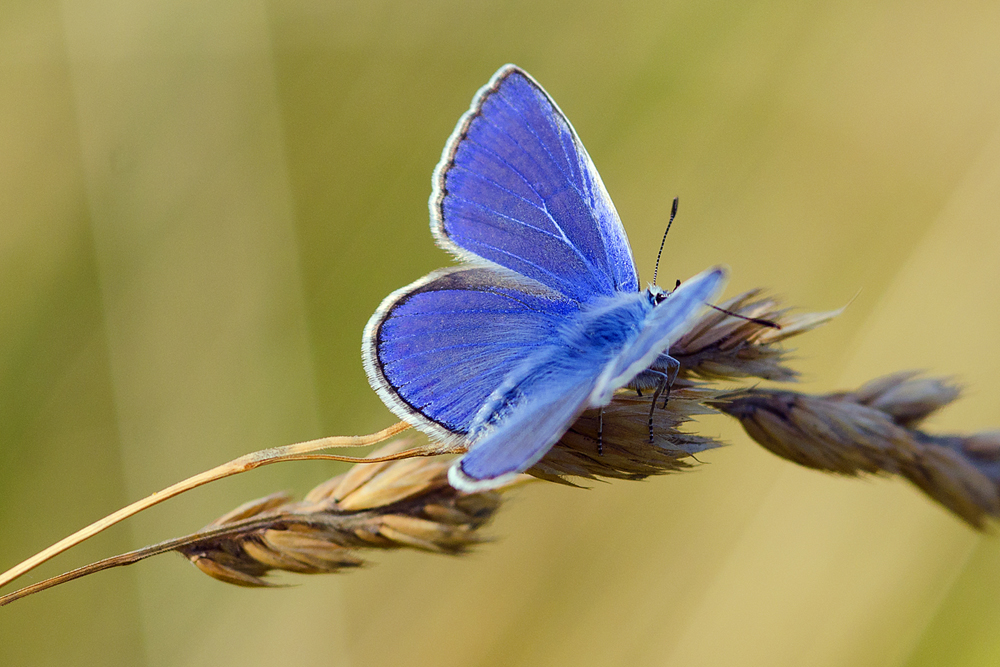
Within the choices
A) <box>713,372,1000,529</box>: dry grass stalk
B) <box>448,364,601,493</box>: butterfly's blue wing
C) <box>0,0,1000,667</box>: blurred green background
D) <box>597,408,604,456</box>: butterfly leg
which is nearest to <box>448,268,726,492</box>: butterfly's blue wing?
<box>448,364,601,493</box>: butterfly's blue wing

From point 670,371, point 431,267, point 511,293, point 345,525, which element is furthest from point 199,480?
point 431,267

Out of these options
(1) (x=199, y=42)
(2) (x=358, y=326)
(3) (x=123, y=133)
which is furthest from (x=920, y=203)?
(3) (x=123, y=133)

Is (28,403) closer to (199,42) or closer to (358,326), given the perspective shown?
(358,326)

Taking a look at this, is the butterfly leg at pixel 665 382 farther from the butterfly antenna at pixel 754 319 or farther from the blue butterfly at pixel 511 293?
the butterfly antenna at pixel 754 319

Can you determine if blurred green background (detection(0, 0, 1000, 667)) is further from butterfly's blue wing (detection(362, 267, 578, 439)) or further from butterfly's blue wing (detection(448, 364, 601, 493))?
butterfly's blue wing (detection(448, 364, 601, 493))

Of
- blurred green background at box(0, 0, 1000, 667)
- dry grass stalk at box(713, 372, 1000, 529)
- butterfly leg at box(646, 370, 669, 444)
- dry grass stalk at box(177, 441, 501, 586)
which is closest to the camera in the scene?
dry grass stalk at box(713, 372, 1000, 529)

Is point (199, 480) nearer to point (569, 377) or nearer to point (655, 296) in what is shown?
point (569, 377)
